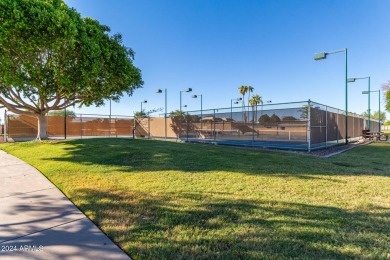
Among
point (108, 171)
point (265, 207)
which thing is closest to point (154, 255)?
point (265, 207)

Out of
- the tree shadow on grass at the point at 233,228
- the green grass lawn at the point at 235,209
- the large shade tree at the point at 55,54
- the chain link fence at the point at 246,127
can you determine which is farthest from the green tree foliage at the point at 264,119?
the tree shadow on grass at the point at 233,228

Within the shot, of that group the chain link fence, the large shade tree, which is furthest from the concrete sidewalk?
the chain link fence

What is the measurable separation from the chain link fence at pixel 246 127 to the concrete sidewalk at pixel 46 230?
1020 cm

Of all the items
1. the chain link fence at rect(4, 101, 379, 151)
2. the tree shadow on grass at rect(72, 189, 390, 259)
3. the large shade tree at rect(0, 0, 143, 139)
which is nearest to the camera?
the tree shadow on grass at rect(72, 189, 390, 259)

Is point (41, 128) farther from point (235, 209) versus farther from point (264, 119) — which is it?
point (235, 209)

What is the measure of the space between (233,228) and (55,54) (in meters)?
12.6

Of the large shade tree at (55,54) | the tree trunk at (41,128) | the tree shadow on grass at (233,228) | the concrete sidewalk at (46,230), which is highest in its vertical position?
the large shade tree at (55,54)

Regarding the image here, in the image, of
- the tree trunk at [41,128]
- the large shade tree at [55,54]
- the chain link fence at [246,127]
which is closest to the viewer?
the large shade tree at [55,54]

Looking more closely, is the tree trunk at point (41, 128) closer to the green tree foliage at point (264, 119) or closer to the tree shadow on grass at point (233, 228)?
the tree shadow on grass at point (233, 228)

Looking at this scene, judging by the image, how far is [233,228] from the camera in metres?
2.74

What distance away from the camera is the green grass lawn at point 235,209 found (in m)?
2.33

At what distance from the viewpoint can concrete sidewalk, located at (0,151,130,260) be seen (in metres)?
2.29

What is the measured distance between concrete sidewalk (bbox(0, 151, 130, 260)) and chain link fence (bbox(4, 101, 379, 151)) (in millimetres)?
10196

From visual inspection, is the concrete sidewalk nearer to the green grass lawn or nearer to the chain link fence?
the green grass lawn
